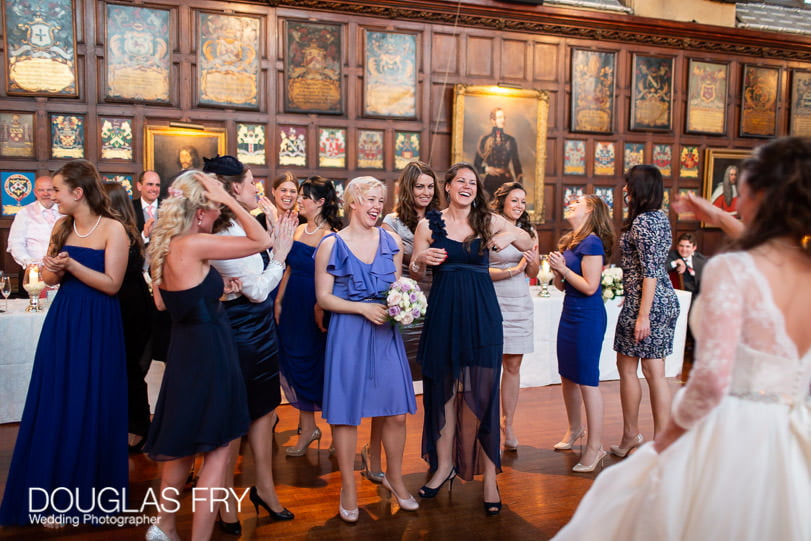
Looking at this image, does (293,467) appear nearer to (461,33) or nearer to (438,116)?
(438,116)

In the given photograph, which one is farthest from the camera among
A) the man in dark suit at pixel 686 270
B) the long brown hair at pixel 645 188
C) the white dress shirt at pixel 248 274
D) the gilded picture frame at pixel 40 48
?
the man in dark suit at pixel 686 270

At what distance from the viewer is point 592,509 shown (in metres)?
2.01

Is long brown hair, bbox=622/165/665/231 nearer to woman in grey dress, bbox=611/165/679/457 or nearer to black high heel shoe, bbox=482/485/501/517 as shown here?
woman in grey dress, bbox=611/165/679/457

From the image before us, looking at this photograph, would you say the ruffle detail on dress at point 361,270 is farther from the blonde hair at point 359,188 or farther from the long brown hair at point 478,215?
the long brown hair at point 478,215

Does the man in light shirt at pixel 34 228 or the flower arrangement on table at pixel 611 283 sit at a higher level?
the man in light shirt at pixel 34 228

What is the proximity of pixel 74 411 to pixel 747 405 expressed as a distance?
10.5 feet

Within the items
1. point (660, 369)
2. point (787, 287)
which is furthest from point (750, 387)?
point (660, 369)

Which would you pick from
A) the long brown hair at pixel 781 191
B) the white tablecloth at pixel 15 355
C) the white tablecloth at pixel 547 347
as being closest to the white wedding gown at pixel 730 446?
the long brown hair at pixel 781 191

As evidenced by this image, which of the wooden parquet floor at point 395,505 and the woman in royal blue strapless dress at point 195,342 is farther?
the wooden parquet floor at point 395,505

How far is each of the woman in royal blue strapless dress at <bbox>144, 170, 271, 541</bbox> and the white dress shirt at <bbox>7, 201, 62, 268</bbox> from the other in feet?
17.6

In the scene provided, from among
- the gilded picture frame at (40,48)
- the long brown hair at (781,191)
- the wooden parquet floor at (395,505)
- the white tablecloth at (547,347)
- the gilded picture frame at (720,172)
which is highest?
→ the gilded picture frame at (40,48)

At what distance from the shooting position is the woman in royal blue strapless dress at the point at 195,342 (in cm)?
283

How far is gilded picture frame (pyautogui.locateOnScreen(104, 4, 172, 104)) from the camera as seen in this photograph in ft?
27.1

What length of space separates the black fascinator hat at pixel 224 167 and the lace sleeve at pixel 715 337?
237 centimetres
